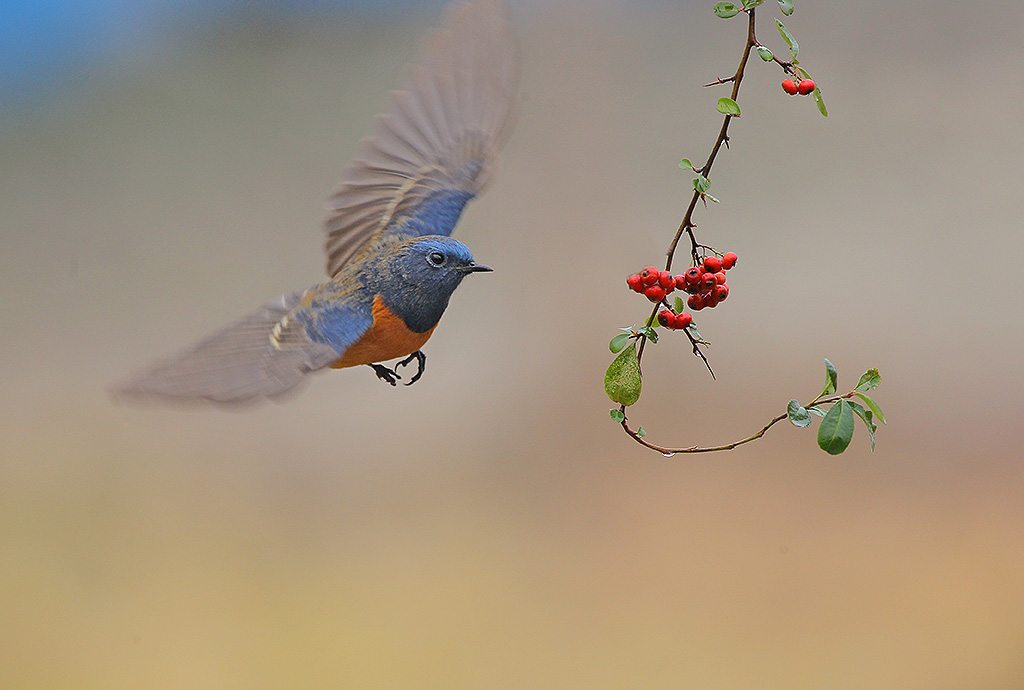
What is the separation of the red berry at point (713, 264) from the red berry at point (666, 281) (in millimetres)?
31

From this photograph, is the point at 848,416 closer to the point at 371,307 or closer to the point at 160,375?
the point at 371,307

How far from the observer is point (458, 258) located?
0.70 metres

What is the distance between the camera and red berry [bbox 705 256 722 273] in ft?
2.42

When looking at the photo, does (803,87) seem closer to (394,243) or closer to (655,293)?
(655,293)

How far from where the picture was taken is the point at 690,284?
0.73 meters

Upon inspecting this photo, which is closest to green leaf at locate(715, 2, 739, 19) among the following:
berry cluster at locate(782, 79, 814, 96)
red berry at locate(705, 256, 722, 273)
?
berry cluster at locate(782, 79, 814, 96)

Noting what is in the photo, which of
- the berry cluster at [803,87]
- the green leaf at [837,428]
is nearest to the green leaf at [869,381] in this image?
the green leaf at [837,428]

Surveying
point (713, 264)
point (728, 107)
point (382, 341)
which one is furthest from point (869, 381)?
point (382, 341)

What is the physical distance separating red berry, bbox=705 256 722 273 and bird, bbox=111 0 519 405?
0.19 metres

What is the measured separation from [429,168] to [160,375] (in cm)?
40

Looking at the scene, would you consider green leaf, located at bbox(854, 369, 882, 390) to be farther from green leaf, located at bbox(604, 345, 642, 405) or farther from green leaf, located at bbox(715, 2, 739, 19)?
green leaf, located at bbox(715, 2, 739, 19)

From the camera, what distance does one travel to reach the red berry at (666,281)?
733 mm

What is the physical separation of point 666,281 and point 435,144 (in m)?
0.28

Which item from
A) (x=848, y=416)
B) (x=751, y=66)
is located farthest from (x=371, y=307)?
(x=751, y=66)
